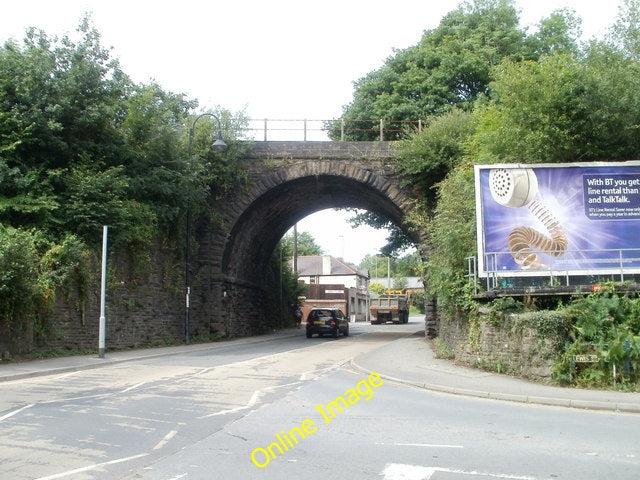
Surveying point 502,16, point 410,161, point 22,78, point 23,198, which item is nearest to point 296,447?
point 23,198

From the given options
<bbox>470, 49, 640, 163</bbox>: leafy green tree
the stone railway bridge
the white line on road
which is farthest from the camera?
the stone railway bridge

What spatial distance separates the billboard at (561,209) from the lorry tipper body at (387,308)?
43838 mm

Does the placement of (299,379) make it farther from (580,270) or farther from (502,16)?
(502,16)

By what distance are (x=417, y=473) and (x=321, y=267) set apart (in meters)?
76.1

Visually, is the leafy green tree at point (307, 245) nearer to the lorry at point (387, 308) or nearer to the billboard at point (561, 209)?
the lorry at point (387, 308)

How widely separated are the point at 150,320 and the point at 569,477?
20.0 meters

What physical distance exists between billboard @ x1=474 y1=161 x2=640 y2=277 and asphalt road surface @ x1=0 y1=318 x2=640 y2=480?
20.0 feet

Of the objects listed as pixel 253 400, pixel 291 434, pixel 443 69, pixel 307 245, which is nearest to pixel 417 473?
pixel 291 434

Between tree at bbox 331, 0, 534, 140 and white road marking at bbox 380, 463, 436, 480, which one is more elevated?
tree at bbox 331, 0, 534, 140

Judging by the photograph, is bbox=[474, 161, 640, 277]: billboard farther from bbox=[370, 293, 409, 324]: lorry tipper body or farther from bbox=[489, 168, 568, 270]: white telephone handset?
bbox=[370, 293, 409, 324]: lorry tipper body

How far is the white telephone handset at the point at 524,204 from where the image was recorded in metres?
17.1

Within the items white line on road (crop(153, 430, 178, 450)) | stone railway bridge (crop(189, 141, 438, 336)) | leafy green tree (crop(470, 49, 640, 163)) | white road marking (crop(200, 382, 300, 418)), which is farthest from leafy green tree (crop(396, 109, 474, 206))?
white line on road (crop(153, 430, 178, 450))

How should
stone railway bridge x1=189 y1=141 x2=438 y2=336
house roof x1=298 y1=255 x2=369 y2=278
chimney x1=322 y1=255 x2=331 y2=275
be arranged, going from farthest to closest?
1. chimney x1=322 y1=255 x2=331 y2=275
2. house roof x1=298 y1=255 x2=369 y2=278
3. stone railway bridge x1=189 y1=141 x2=438 y2=336

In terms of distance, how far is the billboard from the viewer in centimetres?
1714
